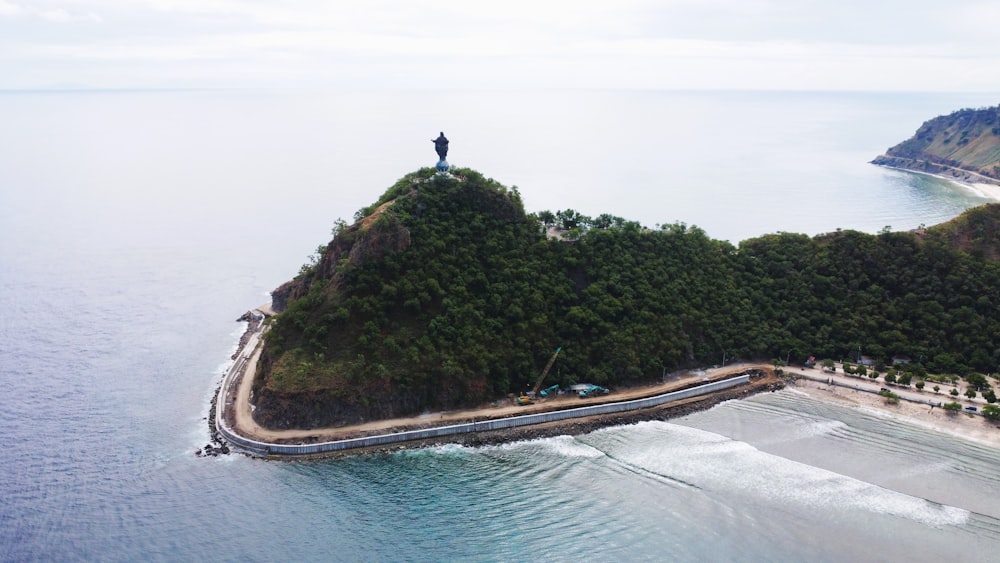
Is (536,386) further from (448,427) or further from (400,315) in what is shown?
(400,315)

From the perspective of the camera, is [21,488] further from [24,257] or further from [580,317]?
[24,257]

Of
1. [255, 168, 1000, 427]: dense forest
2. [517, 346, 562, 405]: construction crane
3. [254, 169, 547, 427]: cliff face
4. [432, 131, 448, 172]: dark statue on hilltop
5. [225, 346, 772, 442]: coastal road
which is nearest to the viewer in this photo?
[225, 346, 772, 442]: coastal road

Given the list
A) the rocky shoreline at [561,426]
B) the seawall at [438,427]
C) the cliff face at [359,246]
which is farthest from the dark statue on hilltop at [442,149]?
the rocky shoreline at [561,426]

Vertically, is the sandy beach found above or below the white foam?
above

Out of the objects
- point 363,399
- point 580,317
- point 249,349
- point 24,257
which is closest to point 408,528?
point 363,399

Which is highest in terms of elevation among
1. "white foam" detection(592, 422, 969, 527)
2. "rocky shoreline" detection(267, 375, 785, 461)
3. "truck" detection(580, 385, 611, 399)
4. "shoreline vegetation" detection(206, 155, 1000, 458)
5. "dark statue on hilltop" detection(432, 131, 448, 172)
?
"dark statue on hilltop" detection(432, 131, 448, 172)

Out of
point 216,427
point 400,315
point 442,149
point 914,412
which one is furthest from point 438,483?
point 914,412

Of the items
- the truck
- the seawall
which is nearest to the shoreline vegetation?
the seawall

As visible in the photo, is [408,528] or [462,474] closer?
[408,528]

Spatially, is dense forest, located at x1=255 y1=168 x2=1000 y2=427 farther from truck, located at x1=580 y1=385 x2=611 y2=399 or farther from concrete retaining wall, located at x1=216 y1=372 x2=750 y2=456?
concrete retaining wall, located at x1=216 y1=372 x2=750 y2=456
